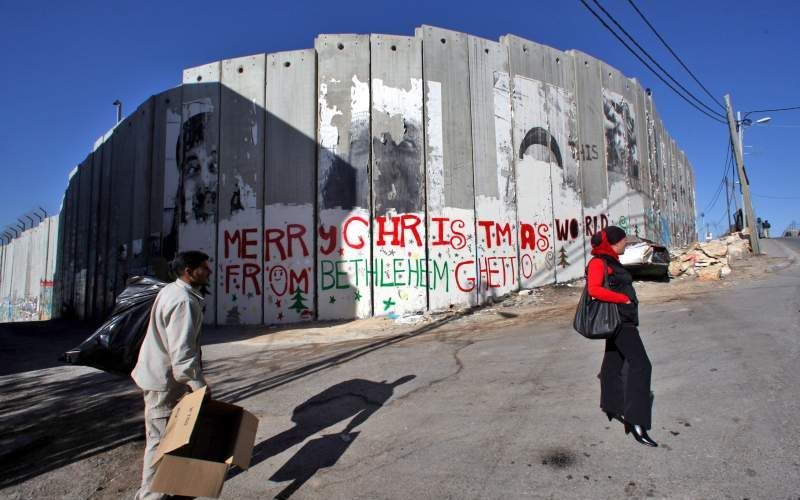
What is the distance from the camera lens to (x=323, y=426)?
152 inches

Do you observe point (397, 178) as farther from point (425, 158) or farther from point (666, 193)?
point (666, 193)

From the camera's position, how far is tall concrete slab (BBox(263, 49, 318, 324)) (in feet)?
33.9

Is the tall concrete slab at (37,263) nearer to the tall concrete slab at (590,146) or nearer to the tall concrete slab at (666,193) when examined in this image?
the tall concrete slab at (590,146)

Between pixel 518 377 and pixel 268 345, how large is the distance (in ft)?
16.2

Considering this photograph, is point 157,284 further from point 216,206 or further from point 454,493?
point 216,206

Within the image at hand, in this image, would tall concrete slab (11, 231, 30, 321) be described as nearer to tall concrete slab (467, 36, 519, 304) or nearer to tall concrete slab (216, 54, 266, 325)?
tall concrete slab (216, 54, 266, 325)

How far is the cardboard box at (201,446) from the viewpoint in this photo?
88.5 inches

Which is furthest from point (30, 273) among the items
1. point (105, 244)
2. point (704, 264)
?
point (704, 264)

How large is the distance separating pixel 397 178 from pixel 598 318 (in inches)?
295

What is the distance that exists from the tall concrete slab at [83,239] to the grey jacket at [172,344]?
1838cm

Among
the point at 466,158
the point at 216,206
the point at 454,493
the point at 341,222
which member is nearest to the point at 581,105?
the point at 466,158

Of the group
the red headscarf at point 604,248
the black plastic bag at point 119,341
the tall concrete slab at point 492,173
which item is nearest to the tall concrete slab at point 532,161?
the tall concrete slab at point 492,173

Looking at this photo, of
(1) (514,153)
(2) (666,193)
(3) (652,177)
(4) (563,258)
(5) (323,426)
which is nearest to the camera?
(5) (323,426)

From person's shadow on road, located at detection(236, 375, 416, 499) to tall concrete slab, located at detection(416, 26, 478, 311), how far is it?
18.1 feet
